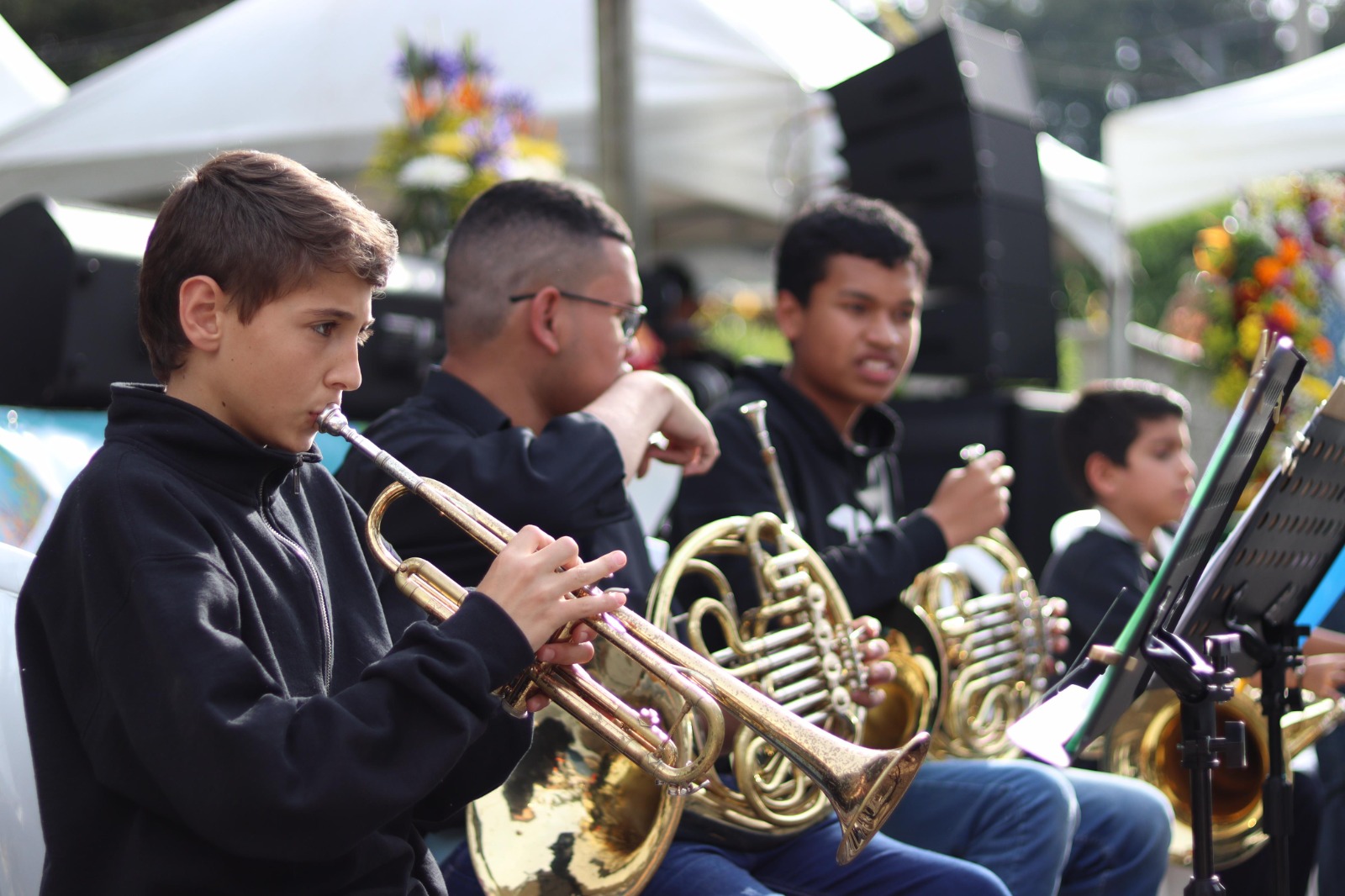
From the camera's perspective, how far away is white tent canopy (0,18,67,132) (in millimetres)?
6336

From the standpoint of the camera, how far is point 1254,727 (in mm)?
2818

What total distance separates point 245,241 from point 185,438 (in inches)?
8.9

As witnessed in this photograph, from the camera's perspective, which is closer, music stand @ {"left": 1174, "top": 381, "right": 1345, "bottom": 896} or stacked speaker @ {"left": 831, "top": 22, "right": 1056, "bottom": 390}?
music stand @ {"left": 1174, "top": 381, "right": 1345, "bottom": 896}

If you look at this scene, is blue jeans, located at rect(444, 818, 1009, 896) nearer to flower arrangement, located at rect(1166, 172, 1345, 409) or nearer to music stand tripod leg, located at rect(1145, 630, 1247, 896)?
music stand tripod leg, located at rect(1145, 630, 1247, 896)

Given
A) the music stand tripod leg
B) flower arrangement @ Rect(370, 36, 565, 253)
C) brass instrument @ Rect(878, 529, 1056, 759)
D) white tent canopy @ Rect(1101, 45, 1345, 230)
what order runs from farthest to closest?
Result: white tent canopy @ Rect(1101, 45, 1345, 230) → flower arrangement @ Rect(370, 36, 565, 253) → brass instrument @ Rect(878, 529, 1056, 759) → the music stand tripod leg

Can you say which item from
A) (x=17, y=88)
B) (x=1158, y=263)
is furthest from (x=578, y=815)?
(x=1158, y=263)

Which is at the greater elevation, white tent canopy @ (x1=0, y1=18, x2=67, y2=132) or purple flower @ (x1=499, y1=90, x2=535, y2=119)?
purple flower @ (x1=499, y1=90, x2=535, y2=119)

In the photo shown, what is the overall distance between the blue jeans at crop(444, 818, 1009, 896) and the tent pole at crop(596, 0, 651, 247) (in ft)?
12.3

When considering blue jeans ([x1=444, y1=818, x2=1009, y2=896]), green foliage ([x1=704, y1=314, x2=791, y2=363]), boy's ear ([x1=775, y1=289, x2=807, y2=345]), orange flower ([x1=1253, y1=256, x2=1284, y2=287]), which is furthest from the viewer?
green foliage ([x1=704, y1=314, x2=791, y2=363])

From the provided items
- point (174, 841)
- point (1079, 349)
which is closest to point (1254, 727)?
point (174, 841)

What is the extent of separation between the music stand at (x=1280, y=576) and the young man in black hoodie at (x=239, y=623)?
0.98m

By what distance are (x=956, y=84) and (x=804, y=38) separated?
1519mm

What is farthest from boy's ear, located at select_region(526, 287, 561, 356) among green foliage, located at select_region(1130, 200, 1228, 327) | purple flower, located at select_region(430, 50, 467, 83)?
green foliage, located at select_region(1130, 200, 1228, 327)

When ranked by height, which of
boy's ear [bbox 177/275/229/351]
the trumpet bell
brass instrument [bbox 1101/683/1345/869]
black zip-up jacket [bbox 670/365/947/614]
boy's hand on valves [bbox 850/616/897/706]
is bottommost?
brass instrument [bbox 1101/683/1345/869]
